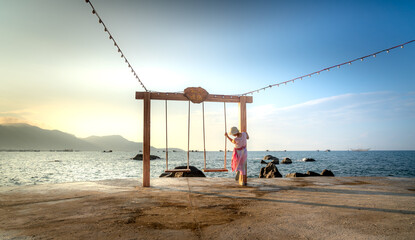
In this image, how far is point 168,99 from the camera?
760 cm

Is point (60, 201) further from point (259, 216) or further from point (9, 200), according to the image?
point (259, 216)

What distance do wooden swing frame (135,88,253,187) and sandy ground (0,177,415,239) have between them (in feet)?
4.84

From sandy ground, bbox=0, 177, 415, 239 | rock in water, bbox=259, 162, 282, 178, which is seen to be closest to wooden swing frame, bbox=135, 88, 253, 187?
sandy ground, bbox=0, 177, 415, 239

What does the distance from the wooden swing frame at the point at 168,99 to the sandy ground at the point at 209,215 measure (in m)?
1.47

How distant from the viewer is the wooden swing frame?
7195 mm

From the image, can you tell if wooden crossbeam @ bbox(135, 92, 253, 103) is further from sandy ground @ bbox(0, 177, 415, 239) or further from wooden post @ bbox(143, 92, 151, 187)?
sandy ground @ bbox(0, 177, 415, 239)

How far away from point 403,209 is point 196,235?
4048 mm

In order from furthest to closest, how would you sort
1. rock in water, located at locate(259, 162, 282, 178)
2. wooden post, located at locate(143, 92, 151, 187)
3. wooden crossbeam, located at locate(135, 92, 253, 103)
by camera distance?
rock in water, located at locate(259, 162, 282, 178)
wooden crossbeam, located at locate(135, 92, 253, 103)
wooden post, located at locate(143, 92, 151, 187)

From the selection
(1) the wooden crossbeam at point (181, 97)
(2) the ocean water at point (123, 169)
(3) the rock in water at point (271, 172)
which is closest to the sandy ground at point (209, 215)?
(1) the wooden crossbeam at point (181, 97)

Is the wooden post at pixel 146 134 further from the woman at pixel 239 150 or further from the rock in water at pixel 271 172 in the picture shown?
the rock in water at pixel 271 172

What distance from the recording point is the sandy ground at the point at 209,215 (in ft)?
9.71

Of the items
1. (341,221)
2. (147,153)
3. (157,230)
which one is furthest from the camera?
(147,153)

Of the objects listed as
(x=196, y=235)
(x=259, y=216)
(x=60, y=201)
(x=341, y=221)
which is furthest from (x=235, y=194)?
(x=60, y=201)

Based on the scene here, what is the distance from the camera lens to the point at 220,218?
3621mm
